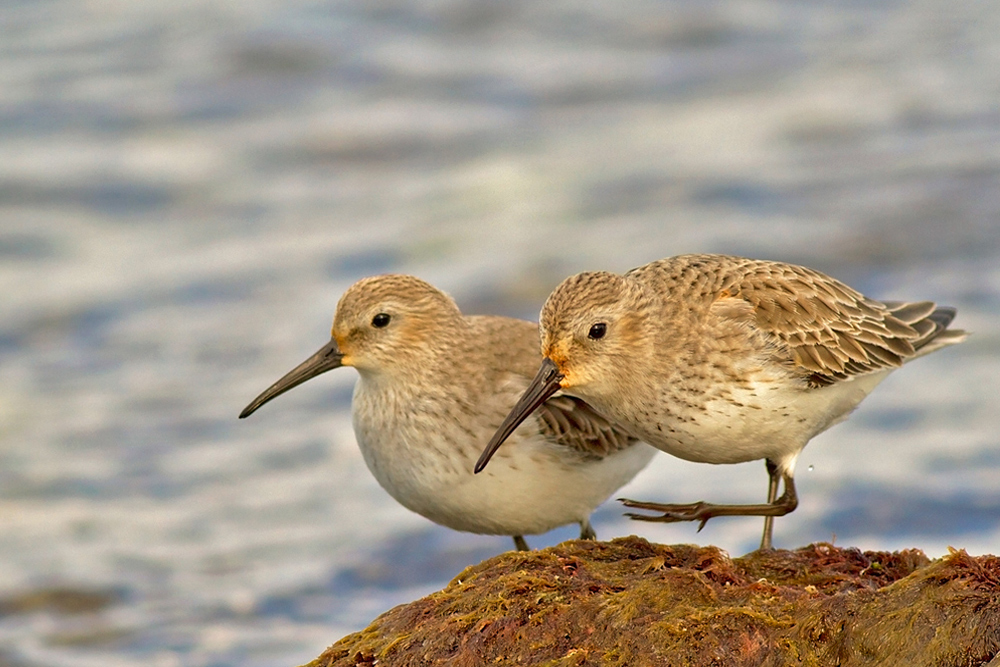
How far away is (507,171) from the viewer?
15375 millimetres

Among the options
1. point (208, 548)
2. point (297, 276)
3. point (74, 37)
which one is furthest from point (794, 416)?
point (74, 37)

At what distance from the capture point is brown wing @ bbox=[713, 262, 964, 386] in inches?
263

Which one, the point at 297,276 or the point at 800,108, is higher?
the point at 800,108

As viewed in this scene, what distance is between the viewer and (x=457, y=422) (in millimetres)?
7188

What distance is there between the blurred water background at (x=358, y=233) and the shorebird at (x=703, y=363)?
250cm

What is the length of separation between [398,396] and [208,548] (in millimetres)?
3293

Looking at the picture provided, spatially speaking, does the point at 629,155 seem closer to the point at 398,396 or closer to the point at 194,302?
the point at 194,302

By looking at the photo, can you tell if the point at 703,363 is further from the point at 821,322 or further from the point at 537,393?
the point at 821,322

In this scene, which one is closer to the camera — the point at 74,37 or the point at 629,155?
the point at 629,155

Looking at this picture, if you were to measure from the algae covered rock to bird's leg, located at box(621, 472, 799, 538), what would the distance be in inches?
30.6

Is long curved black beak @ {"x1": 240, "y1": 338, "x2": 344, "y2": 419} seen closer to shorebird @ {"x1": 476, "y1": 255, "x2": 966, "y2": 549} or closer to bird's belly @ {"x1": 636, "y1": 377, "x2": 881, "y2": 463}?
shorebird @ {"x1": 476, "y1": 255, "x2": 966, "y2": 549}

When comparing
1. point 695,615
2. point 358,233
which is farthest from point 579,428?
point 358,233

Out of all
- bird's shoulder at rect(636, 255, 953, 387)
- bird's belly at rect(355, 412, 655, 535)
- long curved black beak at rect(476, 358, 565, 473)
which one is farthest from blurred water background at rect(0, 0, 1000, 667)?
long curved black beak at rect(476, 358, 565, 473)

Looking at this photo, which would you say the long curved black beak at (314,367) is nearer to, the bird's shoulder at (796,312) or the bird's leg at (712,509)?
the bird's shoulder at (796,312)
